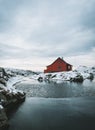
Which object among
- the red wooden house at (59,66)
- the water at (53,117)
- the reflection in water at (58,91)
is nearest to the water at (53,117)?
the water at (53,117)

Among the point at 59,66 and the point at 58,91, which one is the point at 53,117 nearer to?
the point at 58,91

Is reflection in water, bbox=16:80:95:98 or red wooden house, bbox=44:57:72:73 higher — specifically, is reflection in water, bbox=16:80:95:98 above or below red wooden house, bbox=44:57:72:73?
below

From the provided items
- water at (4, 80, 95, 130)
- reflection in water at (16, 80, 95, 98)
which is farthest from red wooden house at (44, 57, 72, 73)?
water at (4, 80, 95, 130)

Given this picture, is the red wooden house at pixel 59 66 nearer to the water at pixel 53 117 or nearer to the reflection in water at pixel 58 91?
the reflection in water at pixel 58 91

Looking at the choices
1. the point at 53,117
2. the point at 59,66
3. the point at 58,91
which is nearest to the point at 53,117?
the point at 53,117

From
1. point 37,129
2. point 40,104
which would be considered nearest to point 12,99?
point 40,104

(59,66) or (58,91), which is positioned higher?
(59,66)

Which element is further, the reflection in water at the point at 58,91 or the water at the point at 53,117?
the reflection in water at the point at 58,91

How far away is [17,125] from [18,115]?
3504mm

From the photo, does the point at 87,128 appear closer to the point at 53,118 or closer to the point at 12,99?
the point at 53,118

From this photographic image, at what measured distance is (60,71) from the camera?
9375cm

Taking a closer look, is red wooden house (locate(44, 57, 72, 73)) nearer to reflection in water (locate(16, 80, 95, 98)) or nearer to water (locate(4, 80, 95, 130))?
reflection in water (locate(16, 80, 95, 98))

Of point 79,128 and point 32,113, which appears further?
point 32,113

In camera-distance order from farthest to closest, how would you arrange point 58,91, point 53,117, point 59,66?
1. point 59,66
2. point 58,91
3. point 53,117
